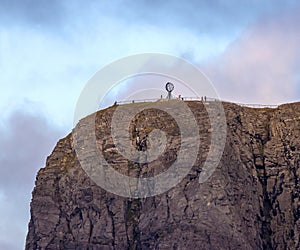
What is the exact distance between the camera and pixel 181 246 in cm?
19988

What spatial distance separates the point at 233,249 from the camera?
200 metres

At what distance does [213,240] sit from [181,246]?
4.97 m

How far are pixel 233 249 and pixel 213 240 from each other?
133 inches

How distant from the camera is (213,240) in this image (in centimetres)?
19962

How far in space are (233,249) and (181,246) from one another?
7.95m
